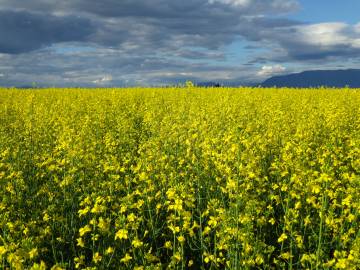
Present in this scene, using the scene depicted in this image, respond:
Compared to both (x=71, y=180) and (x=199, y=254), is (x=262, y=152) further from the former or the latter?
(x=71, y=180)

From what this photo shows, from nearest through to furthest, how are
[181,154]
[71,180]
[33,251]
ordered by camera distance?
[33,251], [71,180], [181,154]

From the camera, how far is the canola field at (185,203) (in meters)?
3.52

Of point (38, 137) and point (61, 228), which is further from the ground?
point (38, 137)

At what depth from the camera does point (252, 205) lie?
12.2 feet

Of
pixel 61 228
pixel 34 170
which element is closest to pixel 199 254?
pixel 61 228

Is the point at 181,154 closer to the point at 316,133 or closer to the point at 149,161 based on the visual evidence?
the point at 149,161

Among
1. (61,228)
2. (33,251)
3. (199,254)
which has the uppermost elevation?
(33,251)

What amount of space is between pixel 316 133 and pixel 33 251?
665 cm

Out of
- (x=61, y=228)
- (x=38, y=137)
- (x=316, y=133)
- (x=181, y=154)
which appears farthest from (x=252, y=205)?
(x=38, y=137)

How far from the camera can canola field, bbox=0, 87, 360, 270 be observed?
3.52 m

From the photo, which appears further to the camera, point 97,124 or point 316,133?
point 97,124

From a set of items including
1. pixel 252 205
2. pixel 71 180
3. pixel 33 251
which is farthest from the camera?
pixel 71 180

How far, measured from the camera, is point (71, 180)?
16.5 feet

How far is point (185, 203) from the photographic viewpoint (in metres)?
4.59
